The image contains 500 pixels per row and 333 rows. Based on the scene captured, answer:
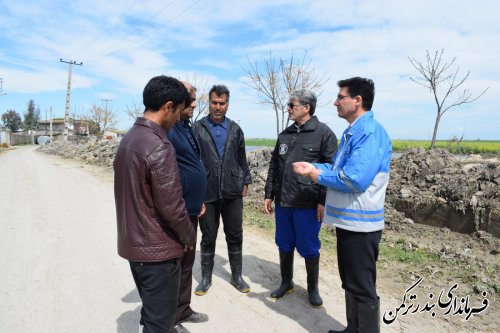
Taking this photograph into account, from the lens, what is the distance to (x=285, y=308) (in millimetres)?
3543

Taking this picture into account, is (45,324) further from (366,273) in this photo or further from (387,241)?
(387,241)

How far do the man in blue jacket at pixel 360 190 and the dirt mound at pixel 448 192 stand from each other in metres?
4.21

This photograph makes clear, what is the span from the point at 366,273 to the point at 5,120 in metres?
92.3

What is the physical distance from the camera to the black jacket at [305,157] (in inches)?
138

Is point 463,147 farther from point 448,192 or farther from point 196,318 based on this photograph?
point 196,318

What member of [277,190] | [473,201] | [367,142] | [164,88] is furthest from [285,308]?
[473,201]

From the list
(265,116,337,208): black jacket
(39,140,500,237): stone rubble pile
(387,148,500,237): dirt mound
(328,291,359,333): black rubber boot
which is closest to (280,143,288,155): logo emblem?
(265,116,337,208): black jacket

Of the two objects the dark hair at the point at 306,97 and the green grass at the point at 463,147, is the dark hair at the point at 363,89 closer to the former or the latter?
the dark hair at the point at 306,97

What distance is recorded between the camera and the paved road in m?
3.22

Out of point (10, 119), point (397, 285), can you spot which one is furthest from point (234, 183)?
point (10, 119)

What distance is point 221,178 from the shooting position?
3812 mm

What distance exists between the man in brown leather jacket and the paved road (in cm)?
112

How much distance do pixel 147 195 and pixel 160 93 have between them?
62 cm

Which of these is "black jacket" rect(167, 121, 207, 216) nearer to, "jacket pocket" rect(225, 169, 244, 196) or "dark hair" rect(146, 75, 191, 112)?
"dark hair" rect(146, 75, 191, 112)
